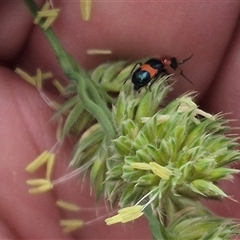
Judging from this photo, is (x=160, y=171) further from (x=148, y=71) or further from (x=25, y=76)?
(x=25, y=76)

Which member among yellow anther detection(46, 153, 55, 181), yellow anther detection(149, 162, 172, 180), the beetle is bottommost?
yellow anther detection(46, 153, 55, 181)

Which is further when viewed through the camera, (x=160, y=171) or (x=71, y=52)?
(x=71, y=52)

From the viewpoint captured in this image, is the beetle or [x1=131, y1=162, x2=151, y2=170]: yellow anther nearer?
[x1=131, y1=162, x2=151, y2=170]: yellow anther

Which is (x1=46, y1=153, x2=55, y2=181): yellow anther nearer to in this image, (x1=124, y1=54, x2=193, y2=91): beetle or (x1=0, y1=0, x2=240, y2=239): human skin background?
(x1=0, y1=0, x2=240, y2=239): human skin background

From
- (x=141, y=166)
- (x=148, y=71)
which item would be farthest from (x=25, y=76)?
(x=141, y=166)

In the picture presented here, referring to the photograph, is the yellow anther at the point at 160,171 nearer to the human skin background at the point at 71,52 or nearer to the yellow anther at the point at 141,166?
the yellow anther at the point at 141,166


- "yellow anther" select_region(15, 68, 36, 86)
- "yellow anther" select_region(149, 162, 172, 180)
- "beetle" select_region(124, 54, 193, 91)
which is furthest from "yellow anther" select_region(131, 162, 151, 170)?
"yellow anther" select_region(15, 68, 36, 86)

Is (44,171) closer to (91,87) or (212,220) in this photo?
(91,87)

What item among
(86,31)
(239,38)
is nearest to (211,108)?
(239,38)
